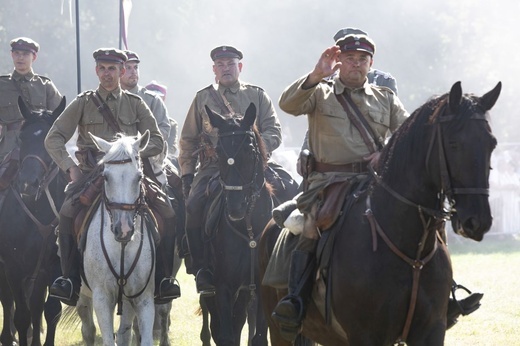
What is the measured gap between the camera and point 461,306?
8.03 metres

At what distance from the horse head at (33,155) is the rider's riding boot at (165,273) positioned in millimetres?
2137

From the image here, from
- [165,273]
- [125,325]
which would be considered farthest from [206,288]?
[125,325]

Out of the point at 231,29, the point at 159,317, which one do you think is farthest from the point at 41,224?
the point at 231,29

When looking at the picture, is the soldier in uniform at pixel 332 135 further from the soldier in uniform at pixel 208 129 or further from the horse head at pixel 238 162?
the soldier in uniform at pixel 208 129

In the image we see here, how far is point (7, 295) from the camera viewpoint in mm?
13484

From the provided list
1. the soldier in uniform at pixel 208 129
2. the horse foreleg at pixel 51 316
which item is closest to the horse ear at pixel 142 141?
the soldier in uniform at pixel 208 129

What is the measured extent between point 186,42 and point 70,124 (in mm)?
45366

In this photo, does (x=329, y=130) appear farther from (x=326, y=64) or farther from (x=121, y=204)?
(x=121, y=204)

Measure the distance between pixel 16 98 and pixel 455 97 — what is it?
8.97 meters

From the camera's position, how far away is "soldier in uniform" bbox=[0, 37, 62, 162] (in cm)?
1423

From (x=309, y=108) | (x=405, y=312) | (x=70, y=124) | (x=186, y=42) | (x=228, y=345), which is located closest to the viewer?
(x=405, y=312)

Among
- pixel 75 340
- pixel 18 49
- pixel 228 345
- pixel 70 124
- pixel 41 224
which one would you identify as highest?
pixel 18 49

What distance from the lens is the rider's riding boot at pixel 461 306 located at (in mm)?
8016

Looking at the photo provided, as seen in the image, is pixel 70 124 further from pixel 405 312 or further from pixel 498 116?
pixel 498 116
